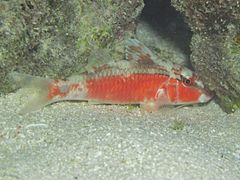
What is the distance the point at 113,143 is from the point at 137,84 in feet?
3.97

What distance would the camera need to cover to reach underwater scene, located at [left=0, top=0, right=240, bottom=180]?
333 centimetres

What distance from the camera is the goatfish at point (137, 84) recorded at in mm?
4453

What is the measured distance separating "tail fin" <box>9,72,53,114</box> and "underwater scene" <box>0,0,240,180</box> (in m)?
0.01

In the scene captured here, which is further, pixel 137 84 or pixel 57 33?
pixel 137 84

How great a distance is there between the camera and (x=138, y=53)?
4.62 meters

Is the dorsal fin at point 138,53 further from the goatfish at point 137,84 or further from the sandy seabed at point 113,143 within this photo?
the sandy seabed at point 113,143

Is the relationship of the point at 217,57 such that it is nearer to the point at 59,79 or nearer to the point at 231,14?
the point at 231,14

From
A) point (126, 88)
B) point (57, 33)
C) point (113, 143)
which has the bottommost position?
point (113, 143)

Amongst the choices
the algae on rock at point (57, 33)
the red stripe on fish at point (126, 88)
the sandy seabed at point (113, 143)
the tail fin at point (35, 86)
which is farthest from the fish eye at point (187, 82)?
the tail fin at point (35, 86)

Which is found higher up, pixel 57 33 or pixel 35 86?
pixel 57 33

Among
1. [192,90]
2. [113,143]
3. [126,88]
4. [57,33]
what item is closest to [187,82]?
[192,90]

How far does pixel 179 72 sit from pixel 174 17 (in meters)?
2.53

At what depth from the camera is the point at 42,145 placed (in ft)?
11.8

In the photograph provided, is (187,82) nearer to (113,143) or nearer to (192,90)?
(192,90)
